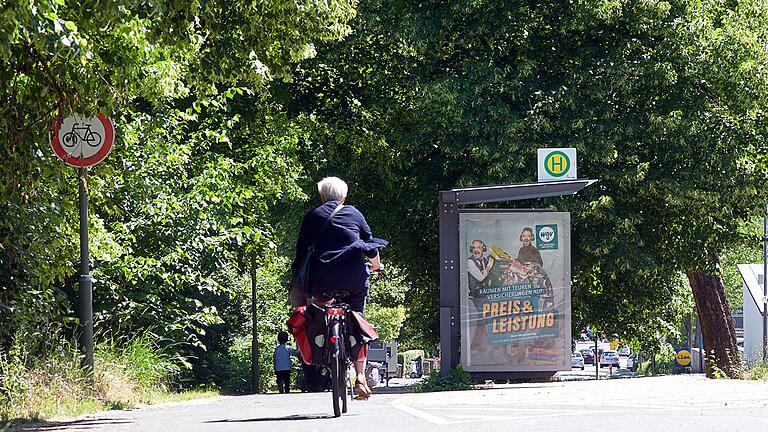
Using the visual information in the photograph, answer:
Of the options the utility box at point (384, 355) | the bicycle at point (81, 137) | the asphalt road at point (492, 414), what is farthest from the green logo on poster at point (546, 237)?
the utility box at point (384, 355)

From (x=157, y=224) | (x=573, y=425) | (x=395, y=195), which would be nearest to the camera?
(x=573, y=425)

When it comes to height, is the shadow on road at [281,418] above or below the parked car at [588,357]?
above

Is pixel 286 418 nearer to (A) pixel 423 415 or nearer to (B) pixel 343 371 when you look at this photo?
(B) pixel 343 371

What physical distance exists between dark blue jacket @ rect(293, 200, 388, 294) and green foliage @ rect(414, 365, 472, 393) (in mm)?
7132

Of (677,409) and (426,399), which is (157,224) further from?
(677,409)

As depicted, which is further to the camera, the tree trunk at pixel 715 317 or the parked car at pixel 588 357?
the parked car at pixel 588 357

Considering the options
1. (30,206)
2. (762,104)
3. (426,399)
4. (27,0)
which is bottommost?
(426,399)

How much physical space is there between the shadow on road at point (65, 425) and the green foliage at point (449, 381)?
6827mm

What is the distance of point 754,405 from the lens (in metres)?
10.3

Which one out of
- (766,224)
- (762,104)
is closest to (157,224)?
(762,104)

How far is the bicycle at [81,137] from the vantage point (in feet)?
38.2

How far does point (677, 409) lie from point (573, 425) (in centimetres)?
184

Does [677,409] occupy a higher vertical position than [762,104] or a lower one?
lower

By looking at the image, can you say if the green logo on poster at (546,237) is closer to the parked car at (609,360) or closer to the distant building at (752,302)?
the distant building at (752,302)
